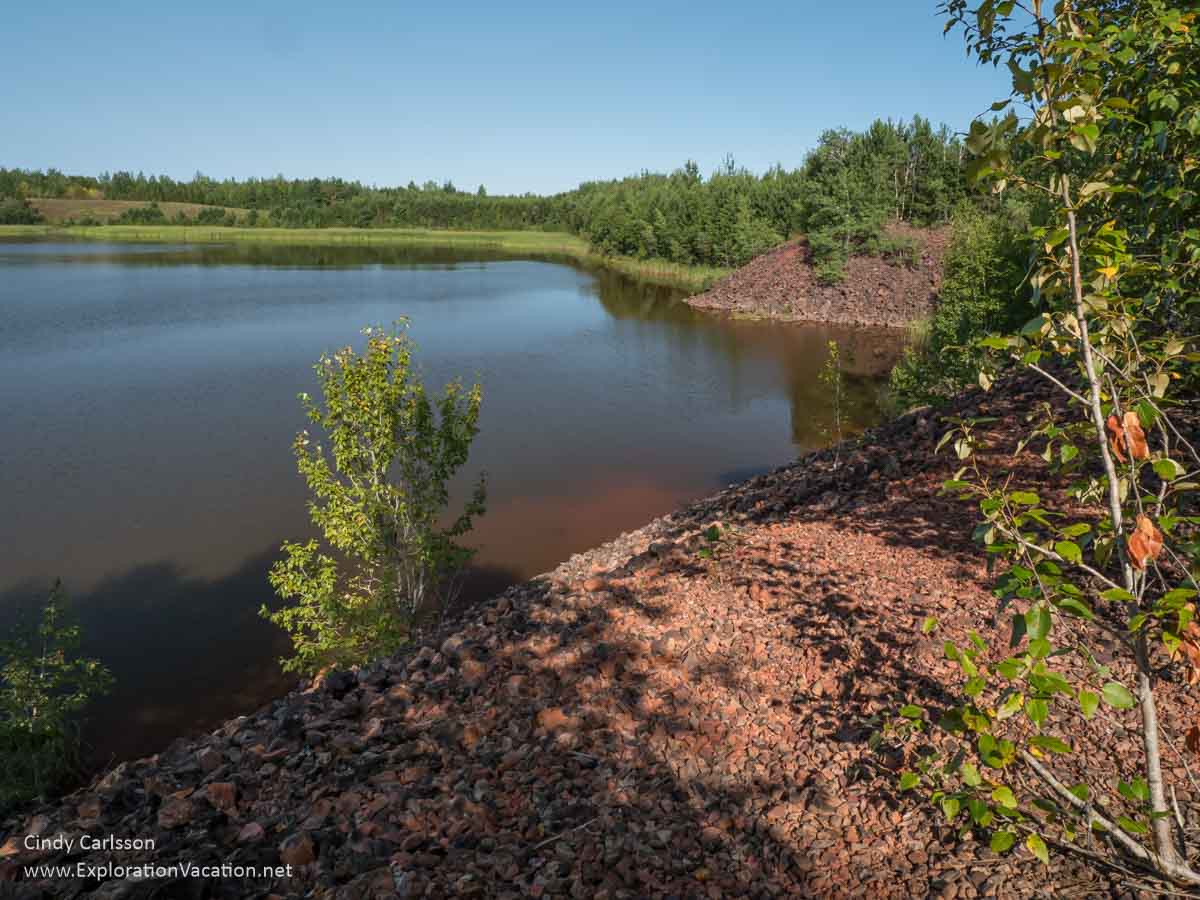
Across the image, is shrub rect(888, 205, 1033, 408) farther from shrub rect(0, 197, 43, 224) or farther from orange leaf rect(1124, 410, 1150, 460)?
shrub rect(0, 197, 43, 224)

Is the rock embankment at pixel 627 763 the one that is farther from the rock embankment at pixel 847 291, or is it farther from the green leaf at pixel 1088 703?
the rock embankment at pixel 847 291

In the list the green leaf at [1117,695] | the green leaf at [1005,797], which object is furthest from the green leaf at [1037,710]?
the green leaf at [1005,797]

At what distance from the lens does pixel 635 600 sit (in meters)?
7.34

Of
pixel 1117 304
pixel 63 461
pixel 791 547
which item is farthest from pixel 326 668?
pixel 63 461

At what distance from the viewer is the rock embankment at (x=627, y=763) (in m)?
4.15

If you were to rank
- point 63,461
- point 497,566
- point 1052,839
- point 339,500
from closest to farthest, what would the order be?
point 1052,839 < point 339,500 < point 497,566 < point 63,461

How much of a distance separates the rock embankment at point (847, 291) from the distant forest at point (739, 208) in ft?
5.19

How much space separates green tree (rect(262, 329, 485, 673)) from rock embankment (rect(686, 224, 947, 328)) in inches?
1543

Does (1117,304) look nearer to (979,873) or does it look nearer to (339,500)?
(979,873)

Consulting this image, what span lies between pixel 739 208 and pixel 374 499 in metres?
64.8

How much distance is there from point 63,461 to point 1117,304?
80.6 feet

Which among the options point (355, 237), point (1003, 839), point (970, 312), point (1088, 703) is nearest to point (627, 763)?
point (1003, 839)

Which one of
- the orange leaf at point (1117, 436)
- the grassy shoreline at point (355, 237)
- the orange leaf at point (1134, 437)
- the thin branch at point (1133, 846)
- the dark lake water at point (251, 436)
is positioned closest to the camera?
the orange leaf at point (1134, 437)

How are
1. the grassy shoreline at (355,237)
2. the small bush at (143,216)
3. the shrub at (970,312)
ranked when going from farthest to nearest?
1. the small bush at (143,216)
2. the grassy shoreline at (355,237)
3. the shrub at (970,312)
